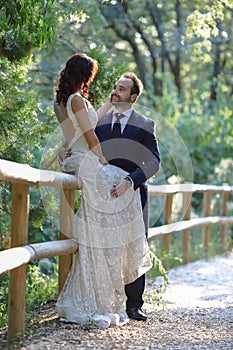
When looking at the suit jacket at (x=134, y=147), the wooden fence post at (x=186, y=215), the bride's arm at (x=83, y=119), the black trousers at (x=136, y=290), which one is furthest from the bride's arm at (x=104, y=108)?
the wooden fence post at (x=186, y=215)

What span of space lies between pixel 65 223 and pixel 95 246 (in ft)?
0.86

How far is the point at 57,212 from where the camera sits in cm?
609

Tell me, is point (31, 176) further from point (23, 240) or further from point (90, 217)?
point (90, 217)

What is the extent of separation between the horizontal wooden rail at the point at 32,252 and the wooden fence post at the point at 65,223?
108 millimetres

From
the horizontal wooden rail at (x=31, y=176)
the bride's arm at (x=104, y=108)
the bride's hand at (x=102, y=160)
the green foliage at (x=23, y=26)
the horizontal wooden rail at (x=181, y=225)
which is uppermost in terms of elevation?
the green foliage at (x=23, y=26)

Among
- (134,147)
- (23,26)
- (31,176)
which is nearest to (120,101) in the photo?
(134,147)

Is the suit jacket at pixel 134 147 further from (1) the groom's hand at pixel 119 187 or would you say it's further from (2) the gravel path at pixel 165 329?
(2) the gravel path at pixel 165 329

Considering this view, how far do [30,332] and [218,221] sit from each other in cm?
635

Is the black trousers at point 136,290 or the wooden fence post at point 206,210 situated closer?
the black trousers at point 136,290

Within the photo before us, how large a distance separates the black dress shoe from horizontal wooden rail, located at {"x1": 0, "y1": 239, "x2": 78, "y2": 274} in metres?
0.74

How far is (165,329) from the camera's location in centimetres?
519

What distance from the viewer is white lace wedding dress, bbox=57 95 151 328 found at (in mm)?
5004

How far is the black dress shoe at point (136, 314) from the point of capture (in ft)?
17.9

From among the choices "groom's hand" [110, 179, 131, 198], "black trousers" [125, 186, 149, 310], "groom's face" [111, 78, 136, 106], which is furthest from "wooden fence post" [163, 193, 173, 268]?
"groom's hand" [110, 179, 131, 198]
